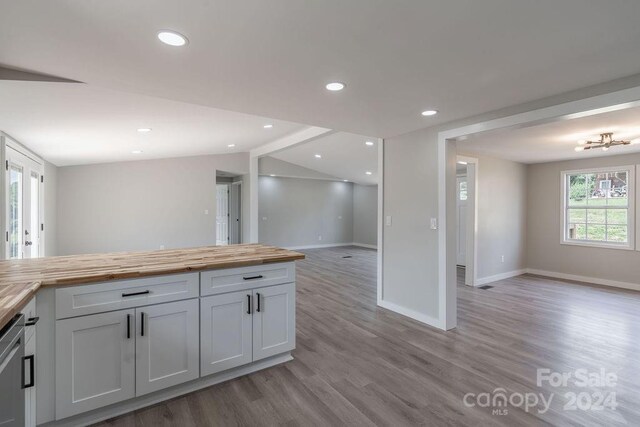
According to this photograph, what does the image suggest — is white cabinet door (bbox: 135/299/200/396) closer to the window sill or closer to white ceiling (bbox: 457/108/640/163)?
white ceiling (bbox: 457/108/640/163)

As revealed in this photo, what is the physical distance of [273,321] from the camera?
8.68 ft

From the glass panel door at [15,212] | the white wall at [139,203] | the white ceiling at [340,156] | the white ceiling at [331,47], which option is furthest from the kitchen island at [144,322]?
the white wall at [139,203]

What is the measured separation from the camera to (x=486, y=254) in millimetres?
5723

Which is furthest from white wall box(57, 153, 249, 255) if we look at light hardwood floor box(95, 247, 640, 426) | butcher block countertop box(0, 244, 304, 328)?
butcher block countertop box(0, 244, 304, 328)

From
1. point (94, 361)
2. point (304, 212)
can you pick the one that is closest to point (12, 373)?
point (94, 361)

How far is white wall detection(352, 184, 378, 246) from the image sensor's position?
10781mm

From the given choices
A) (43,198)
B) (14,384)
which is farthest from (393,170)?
(43,198)

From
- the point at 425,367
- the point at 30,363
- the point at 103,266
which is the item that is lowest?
the point at 425,367

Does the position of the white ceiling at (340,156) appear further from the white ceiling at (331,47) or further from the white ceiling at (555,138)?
the white ceiling at (331,47)

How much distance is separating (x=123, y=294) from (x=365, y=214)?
9.61 metres

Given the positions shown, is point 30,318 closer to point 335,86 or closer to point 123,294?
point 123,294

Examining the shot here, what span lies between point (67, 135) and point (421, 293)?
4710mm

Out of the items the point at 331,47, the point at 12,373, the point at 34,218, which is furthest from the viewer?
the point at 34,218

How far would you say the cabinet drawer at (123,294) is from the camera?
1.85 metres
